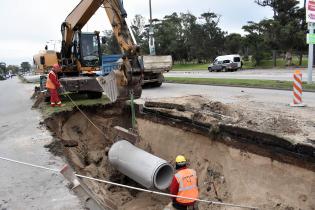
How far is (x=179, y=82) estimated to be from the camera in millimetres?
26469

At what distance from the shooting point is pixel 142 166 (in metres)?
8.14

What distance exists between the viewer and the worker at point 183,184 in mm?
5688

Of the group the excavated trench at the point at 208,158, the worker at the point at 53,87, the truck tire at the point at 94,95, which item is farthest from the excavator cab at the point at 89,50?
the excavated trench at the point at 208,158

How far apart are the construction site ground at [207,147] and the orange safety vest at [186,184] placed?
4.39ft

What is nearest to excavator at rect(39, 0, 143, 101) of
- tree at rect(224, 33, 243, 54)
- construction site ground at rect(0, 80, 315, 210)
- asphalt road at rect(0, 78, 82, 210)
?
construction site ground at rect(0, 80, 315, 210)

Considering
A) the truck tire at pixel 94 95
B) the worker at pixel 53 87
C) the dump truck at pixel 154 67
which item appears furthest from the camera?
the dump truck at pixel 154 67

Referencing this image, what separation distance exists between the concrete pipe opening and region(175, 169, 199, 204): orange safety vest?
200 cm

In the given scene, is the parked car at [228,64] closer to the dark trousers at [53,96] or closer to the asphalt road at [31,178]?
the dark trousers at [53,96]

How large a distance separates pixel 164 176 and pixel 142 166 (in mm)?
567

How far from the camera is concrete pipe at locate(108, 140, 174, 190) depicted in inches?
308

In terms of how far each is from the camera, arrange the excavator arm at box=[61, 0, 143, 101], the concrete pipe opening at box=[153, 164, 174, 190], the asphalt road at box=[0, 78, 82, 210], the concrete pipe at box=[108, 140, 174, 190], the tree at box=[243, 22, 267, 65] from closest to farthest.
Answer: the asphalt road at box=[0, 78, 82, 210] < the concrete pipe at box=[108, 140, 174, 190] < the concrete pipe opening at box=[153, 164, 174, 190] < the excavator arm at box=[61, 0, 143, 101] < the tree at box=[243, 22, 267, 65]

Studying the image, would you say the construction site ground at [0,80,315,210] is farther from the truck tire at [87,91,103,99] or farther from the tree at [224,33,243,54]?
the tree at [224,33,243,54]

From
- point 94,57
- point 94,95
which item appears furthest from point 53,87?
point 94,57

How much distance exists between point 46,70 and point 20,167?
12.8m
